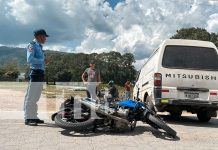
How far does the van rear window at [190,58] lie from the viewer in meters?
10.3

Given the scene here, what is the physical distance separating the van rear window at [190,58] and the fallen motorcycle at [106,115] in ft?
8.29

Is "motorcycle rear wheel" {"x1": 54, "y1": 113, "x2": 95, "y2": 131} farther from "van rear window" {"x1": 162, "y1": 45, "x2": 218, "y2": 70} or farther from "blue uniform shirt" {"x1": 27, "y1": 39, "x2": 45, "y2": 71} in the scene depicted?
"van rear window" {"x1": 162, "y1": 45, "x2": 218, "y2": 70}

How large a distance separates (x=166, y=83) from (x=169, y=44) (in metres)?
1.20

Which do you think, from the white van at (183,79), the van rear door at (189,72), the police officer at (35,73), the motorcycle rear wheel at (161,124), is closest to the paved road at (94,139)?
the motorcycle rear wheel at (161,124)

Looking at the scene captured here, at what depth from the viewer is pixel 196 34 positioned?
5906cm

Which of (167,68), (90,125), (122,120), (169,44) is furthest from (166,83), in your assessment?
(90,125)

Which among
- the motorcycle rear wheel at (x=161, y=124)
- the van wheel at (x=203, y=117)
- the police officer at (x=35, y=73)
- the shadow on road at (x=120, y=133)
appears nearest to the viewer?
the shadow on road at (x=120, y=133)

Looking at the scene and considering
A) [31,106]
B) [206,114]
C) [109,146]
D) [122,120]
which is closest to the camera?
[109,146]

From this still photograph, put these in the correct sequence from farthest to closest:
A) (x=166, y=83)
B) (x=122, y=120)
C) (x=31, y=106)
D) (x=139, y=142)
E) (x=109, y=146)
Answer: (x=166, y=83)
(x=31, y=106)
(x=122, y=120)
(x=139, y=142)
(x=109, y=146)

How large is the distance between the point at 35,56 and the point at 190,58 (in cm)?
414

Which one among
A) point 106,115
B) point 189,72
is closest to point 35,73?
point 106,115

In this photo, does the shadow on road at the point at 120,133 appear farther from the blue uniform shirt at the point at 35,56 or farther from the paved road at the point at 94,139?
the blue uniform shirt at the point at 35,56

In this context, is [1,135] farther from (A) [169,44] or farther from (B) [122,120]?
(A) [169,44]

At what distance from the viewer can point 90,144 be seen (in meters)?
6.44
